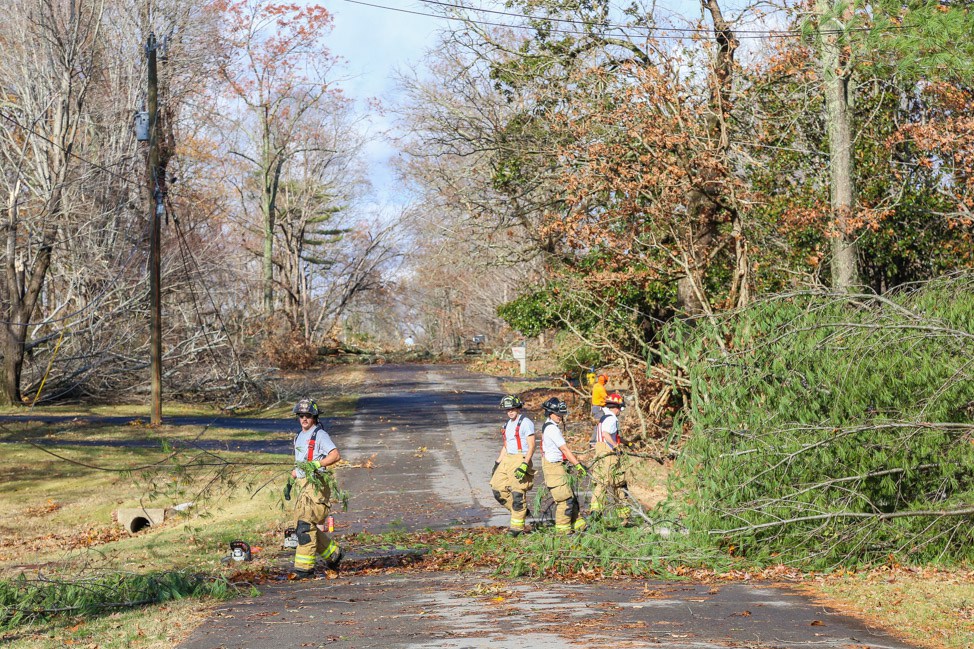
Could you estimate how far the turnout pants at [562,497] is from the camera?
11984 mm

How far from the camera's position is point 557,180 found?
23859 mm

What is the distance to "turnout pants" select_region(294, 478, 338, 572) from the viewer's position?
10422 millimetres

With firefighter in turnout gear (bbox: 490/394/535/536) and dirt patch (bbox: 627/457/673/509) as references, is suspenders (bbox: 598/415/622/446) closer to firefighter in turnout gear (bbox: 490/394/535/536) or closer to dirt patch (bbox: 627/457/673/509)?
firefighter in turnout gear (bbox: 490/394/535/536)

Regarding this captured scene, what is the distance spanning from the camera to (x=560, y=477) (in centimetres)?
1198

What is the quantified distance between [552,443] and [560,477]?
0.39 m

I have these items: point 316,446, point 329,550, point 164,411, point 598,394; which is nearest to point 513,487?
point 329,550

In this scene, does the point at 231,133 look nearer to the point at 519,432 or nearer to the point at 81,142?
the point at 81,142

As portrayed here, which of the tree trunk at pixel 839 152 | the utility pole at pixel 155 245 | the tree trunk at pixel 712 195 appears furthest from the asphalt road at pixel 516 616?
the utility pole at pixel 155 245

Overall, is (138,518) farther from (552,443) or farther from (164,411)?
(164,411)

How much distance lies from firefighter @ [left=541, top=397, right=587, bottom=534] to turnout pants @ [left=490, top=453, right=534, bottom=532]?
0.99 feet

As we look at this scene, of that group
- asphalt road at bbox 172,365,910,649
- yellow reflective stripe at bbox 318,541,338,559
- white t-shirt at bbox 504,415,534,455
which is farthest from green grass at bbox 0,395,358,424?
yellow reflective stripe at bbox 318,541,338,559

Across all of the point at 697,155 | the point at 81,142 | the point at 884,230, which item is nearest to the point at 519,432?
the point at 697,155

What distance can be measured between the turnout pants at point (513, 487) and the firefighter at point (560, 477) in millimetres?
303

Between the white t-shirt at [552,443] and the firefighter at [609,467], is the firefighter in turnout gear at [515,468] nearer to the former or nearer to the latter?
the white t-shirt at [552,443]
